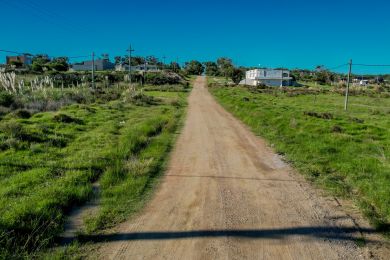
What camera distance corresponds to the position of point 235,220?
18.7ft

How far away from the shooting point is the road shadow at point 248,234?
5062 millimetres

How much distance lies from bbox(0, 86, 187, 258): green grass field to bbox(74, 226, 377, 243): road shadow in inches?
16.8

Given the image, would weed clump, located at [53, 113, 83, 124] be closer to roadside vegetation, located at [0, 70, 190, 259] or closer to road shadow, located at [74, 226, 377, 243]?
roadside vegetation, located at [0, 70, 190, 259]

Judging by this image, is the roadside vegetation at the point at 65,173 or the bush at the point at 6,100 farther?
the bush at the point at 6,100

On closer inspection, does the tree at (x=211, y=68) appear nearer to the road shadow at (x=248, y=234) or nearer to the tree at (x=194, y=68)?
the tree at (x=194, y=68)

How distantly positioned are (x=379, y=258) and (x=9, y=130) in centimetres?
1149

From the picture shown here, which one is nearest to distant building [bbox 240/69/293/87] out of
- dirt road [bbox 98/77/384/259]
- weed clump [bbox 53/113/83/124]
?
weed clump [bbox 53/113/83/124]

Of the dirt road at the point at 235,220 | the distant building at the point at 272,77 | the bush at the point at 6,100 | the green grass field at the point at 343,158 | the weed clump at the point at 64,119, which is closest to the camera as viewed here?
the dirt road at the point at 235,220

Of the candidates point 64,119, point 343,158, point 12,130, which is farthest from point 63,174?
point 64,119

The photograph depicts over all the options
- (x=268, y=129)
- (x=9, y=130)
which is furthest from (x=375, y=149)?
(x=9, y=130)

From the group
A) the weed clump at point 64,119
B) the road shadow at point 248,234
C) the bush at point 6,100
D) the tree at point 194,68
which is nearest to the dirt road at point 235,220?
the road shadow at point 248,234

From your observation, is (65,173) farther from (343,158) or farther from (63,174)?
(343,158)

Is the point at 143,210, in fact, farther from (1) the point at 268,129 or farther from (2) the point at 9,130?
(1) the point at 268,129

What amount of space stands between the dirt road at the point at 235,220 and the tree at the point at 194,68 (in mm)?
138960
